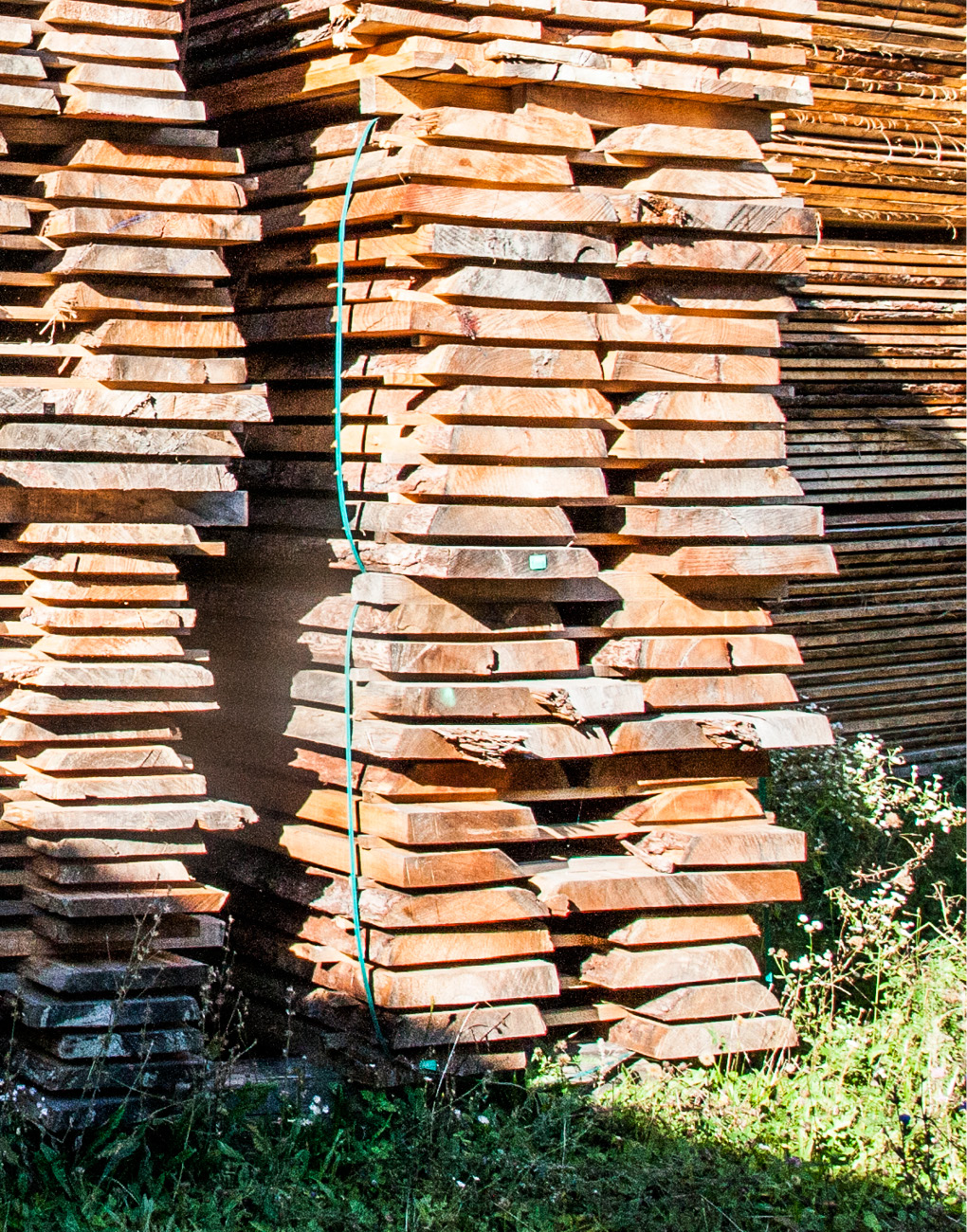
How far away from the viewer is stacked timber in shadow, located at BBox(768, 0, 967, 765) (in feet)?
29.8

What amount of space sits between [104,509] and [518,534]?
126 centimetres

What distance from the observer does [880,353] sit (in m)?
9.36

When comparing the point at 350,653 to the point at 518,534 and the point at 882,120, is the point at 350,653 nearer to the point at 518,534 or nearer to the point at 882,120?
the point at 518,534

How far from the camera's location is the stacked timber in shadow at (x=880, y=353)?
29.8 ft

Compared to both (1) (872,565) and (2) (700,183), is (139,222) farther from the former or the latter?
(1) (872,565)

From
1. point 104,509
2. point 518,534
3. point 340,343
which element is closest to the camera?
point 104,509

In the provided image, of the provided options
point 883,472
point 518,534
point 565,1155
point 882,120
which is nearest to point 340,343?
point 518,534

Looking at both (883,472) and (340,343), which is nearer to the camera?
(340,343)

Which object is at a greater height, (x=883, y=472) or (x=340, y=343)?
(x=340, y=343)

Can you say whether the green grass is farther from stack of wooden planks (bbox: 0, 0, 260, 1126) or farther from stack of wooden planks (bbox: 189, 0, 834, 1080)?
stack of wooden planks (bbox: 0, 0, 260, 1126)

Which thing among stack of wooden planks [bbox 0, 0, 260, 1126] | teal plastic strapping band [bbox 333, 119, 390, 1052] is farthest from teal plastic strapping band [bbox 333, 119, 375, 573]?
stack of wooden planks [bbox 0, 0, 260, 1126]

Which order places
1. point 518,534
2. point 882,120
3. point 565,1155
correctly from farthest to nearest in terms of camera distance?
point 882,120, point 518,534, point 565,1155

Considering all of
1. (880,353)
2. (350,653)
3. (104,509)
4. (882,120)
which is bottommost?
(350,653)

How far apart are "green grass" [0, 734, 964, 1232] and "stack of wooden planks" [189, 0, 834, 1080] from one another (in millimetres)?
195
